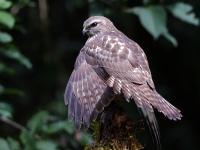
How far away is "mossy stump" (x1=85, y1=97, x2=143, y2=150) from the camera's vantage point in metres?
4.23

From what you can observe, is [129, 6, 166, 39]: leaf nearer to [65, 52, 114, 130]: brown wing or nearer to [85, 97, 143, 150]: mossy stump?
[65, 52, 114, 130]: brown wing

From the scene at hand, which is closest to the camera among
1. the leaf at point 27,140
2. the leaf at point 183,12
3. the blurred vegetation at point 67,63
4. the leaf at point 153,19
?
the leaf at point 27,140

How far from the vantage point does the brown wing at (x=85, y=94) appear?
14.7ft

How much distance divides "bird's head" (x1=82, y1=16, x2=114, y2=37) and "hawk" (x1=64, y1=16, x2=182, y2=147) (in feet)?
1.82

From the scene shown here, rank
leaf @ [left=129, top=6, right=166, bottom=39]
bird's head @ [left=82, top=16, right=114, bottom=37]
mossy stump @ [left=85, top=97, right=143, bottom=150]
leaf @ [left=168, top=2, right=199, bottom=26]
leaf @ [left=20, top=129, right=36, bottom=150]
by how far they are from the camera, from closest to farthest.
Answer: mossy stump @ [left=85, top=97, right=143, bottom=150], leaf @ [left=20, top=129, right=36, bottom=150], bird's head @ [left=82, top=16, right=114, bottom=37], leaf @ [left=129, top=6, right=166, bottom=39], leaf @ [left=168, top=2, right=199, bottom=26]

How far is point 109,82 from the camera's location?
4820 millimetres

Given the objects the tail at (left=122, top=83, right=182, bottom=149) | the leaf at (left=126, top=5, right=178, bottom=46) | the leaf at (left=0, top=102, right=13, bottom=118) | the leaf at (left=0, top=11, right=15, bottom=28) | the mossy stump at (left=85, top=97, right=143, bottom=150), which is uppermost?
the leaf at (left=0, top=11, right=15, bottom=28)

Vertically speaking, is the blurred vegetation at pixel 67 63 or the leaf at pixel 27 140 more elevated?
the blurred vegetation at pixel 67 63

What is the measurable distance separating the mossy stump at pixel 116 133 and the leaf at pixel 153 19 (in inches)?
85.0

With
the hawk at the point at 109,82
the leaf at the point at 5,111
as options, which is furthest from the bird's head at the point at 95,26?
the leaf at the point at 5,111

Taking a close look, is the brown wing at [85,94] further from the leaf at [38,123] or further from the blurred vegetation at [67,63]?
the blurred vegetation at [67,63]

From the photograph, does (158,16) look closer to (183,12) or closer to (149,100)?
(183,12)

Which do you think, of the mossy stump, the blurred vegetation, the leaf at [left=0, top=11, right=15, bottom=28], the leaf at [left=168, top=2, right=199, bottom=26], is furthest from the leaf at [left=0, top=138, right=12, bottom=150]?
the leaf at [left=168, top=2, right=199, bottom=26]

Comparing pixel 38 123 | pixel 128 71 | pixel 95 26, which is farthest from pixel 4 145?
pixel 128 71
